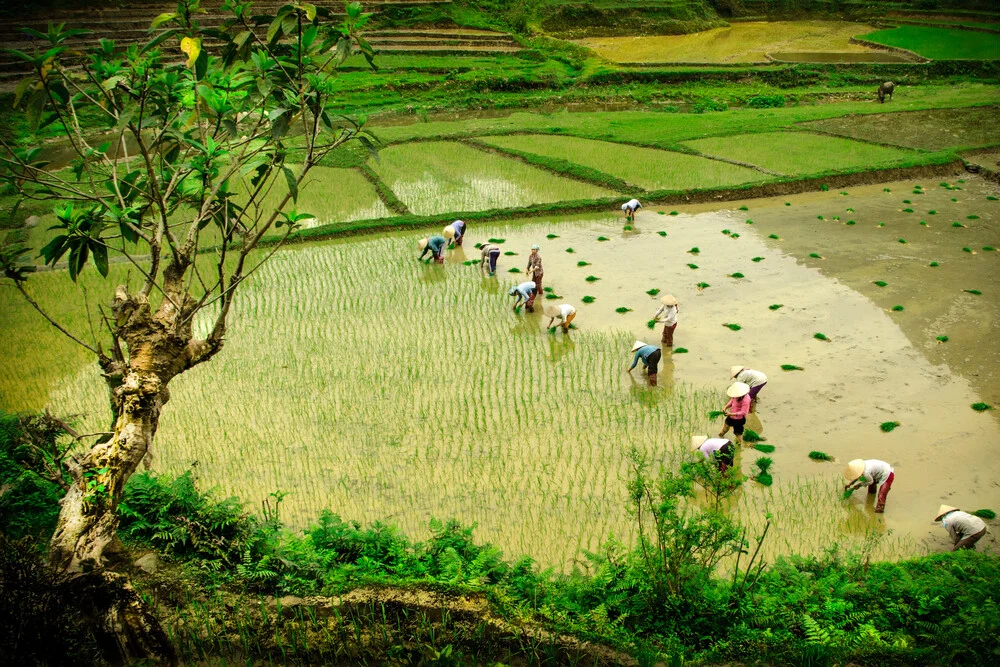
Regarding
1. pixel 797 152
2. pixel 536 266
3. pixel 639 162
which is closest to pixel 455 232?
pixel 536 266

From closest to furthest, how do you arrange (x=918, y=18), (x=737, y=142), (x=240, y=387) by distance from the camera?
(x=240, y=387)
(x=737, y=142)
(x=918, y=18)

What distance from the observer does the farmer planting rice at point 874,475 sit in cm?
598

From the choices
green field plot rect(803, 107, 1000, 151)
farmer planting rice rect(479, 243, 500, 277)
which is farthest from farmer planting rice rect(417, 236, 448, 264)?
green field plot rect(803, 107, 1000, 151)

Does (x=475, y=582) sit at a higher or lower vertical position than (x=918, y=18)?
lower

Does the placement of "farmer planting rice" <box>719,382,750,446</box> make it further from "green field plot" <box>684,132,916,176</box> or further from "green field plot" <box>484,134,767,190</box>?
"green field plot" <box>684,132,916,176</box>

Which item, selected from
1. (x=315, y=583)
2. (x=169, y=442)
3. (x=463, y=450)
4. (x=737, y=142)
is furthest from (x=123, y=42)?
(x=315, y=583)

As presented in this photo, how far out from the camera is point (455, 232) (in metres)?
11.9

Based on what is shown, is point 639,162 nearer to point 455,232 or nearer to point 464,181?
point 464,181

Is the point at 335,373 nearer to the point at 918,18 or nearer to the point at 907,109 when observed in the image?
the point at 907,109

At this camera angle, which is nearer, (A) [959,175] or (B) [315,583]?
(B) [315,583]

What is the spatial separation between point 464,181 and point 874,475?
36.4ft

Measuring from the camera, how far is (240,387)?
8.00 meters

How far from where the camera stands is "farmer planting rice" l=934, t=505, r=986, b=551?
17.8ft

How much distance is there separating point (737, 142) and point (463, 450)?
45.3ft
